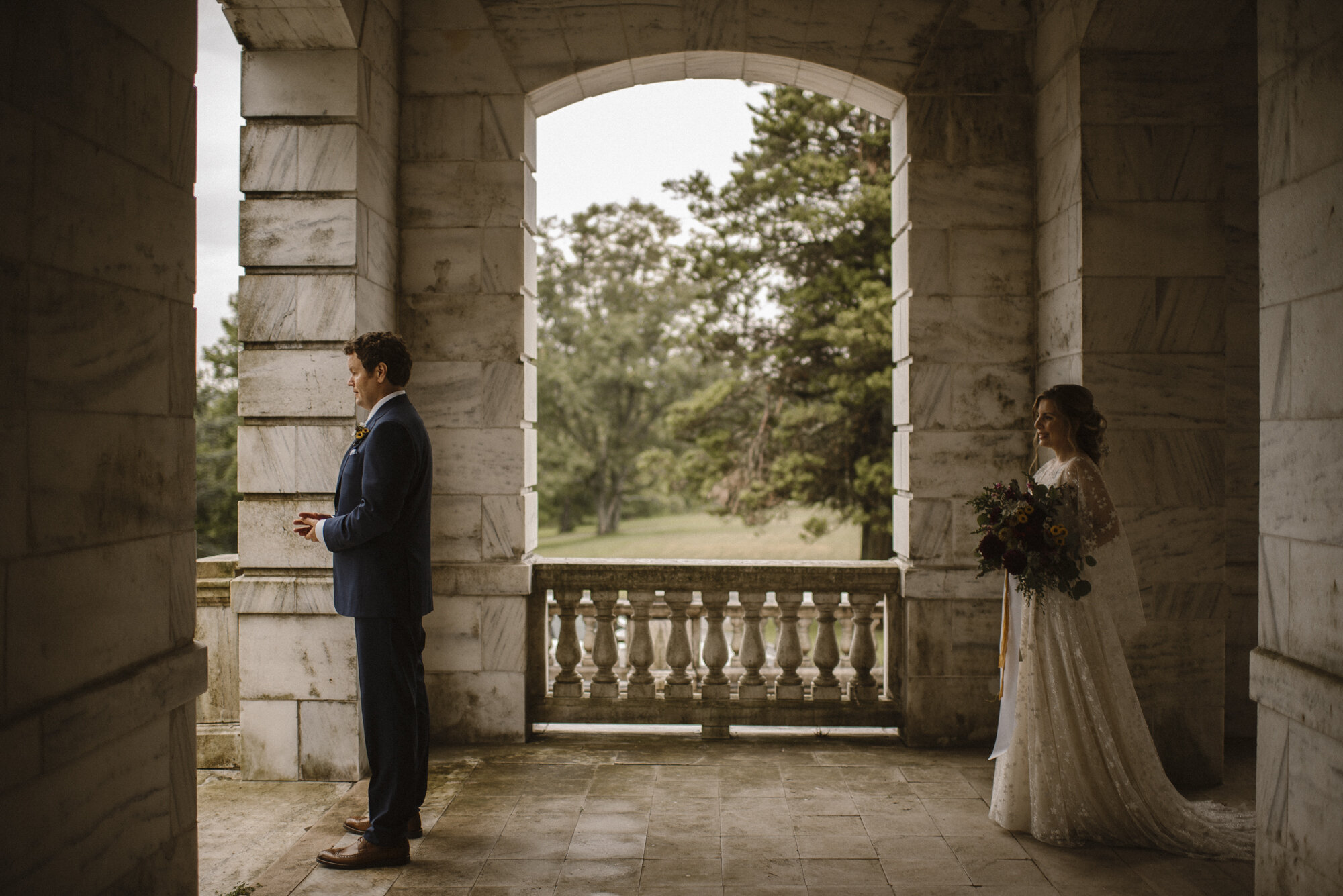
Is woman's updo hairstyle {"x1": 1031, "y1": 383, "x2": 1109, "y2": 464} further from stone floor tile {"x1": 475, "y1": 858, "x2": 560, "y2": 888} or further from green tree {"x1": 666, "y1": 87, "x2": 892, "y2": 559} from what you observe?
green tree {"x1": 666, "y1": 87, "x2": 892, "y2": 559}

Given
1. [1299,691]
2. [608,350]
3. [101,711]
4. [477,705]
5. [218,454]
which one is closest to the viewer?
[101,711]

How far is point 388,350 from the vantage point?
11.6 feet

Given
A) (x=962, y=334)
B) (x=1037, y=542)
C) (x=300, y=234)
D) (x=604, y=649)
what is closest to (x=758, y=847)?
(x=1037, y=542)

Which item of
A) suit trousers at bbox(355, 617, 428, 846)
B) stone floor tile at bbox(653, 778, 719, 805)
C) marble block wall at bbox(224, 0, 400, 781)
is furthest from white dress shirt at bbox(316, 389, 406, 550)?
stone floor tile at bbox(653, 778, 719, 805)

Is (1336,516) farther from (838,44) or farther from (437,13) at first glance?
(437,13)

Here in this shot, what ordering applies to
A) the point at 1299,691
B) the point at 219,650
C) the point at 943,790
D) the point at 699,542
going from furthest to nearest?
the point at 699,542 < the point at 219,650 < the point at 943,790 < the point at 1299,691

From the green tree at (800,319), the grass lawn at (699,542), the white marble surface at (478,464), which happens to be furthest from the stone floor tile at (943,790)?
the grass lawn at (699,542)

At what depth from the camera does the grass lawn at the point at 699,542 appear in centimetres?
2419

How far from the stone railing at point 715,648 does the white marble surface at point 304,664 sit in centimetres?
111

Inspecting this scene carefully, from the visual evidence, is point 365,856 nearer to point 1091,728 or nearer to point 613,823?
point 613,823

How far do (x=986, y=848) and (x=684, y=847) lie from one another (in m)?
1.25

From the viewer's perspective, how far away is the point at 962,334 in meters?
5.11

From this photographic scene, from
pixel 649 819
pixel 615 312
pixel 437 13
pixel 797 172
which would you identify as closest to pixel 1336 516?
pixel 649 819

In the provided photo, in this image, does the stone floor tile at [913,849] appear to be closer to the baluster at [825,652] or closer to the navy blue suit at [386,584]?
the baluster at [825,652]
